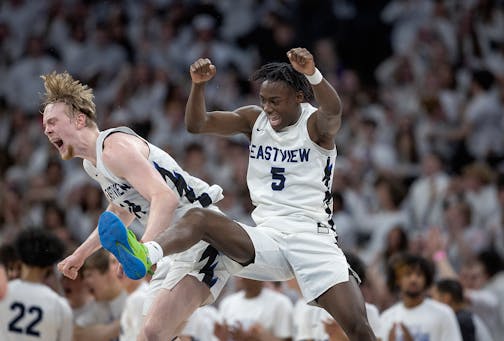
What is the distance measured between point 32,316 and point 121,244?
2.47 m

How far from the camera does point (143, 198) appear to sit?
7.11 metres

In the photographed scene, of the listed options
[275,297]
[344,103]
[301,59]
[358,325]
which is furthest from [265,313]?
[344,103]

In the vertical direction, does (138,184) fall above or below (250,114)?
below

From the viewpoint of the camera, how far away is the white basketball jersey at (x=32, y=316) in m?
8.17

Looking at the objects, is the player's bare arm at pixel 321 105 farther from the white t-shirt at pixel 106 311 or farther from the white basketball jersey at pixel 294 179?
the white t-shirt at pixel 106 311

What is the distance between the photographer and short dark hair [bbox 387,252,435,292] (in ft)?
30.1

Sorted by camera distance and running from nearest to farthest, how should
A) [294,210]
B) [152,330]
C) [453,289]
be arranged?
[152,330] → [294,210] → [453,289]

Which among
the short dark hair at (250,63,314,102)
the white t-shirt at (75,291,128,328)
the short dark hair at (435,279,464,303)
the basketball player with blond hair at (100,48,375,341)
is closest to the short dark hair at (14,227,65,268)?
the white t-shirt at (75,291,128,328)

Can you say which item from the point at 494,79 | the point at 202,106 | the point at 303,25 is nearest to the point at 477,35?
the point at 494,79

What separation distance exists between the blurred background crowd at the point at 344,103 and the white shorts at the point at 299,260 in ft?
11.9

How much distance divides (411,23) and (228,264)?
985 cm

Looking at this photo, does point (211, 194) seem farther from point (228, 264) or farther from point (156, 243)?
point (156, 243)

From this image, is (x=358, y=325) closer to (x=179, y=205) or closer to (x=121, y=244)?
(x=179, y=205)

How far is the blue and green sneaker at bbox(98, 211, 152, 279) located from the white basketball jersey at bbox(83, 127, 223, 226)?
89 cm
